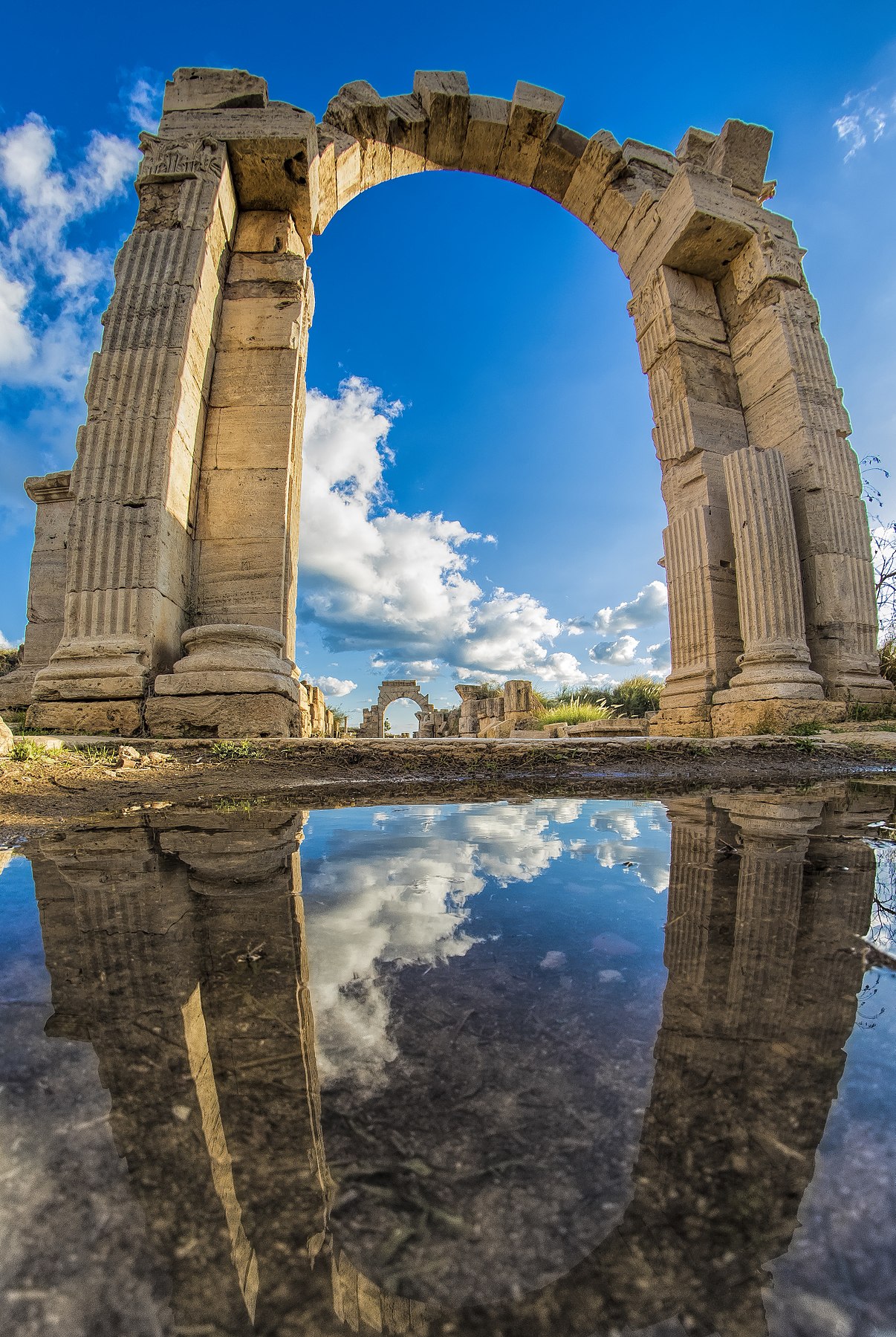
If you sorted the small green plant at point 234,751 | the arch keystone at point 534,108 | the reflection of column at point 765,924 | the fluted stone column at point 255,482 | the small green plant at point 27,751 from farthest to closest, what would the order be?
the arch keystone at point 534,108, the fluted stone column at point 255,482, the small green plant at point 234,751, the small green plant at point 27,751, the reflection of column at point 765,924

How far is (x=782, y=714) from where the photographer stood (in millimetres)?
5172

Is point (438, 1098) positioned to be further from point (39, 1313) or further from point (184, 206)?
point (184, 206)

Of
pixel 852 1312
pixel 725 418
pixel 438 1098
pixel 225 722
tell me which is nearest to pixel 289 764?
pixel 225 722

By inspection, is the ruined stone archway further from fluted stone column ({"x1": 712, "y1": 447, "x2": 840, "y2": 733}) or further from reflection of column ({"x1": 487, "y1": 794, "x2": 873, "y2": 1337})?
reflection of column ({"x1": 487, "y1": 794, "x2": 873, "y2": 1337})

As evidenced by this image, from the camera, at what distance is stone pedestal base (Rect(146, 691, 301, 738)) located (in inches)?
165

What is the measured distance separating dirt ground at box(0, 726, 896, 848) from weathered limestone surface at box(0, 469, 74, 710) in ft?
12.9

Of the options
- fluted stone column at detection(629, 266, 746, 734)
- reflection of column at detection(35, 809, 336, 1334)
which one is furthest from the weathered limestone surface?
fluted stone column at detection(629, 266, 746, 734)

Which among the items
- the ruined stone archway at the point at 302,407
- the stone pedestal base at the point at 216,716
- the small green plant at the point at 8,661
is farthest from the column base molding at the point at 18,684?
the stone pedestal base at the point at 216,716

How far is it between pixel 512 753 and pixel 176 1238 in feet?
11.2

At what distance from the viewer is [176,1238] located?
0.35m

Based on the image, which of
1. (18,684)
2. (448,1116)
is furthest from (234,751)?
(18,684)

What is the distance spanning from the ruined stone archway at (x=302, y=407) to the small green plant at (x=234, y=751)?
67 cm

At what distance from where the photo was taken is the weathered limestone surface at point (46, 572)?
263 inches

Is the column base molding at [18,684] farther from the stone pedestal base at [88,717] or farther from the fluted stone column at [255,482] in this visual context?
the fluted stone column at [255,482]
